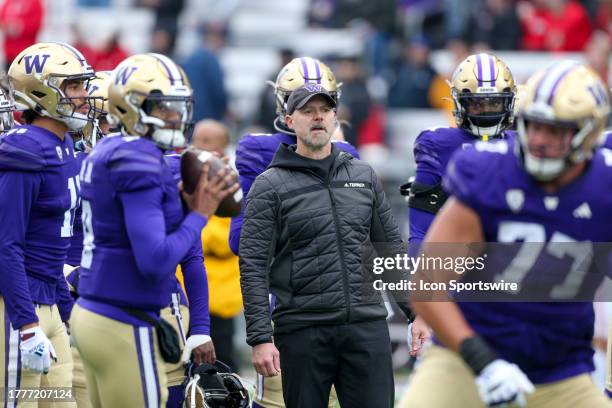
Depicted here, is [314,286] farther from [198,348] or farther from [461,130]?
[461,130]

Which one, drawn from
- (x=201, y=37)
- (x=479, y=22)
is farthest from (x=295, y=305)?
(x=201, y=37)

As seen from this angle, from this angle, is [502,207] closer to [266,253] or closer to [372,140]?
[266,253]

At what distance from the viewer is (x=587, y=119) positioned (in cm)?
424

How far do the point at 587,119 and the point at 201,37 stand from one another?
10581 millimetres

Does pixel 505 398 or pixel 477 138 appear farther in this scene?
pixel 477 138

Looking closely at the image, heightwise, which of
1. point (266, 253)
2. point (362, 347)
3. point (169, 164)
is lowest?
point (362, 347)

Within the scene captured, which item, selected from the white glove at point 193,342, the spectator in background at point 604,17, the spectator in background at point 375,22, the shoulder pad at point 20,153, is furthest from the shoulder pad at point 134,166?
the spectator in background at point 375,22

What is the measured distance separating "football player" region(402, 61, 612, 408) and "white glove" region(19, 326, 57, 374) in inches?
65.9

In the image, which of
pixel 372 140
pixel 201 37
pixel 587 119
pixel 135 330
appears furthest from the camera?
pixel 201 37

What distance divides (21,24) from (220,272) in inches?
230

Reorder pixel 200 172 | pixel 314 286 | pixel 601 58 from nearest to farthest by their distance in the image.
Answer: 1. pixel 200 172
2. pixel 314 286
3. pixel 601 58

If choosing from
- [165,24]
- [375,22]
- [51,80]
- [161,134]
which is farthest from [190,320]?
[375,22]

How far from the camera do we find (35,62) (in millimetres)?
5809

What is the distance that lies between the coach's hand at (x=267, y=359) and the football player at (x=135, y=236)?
2.75 feet
